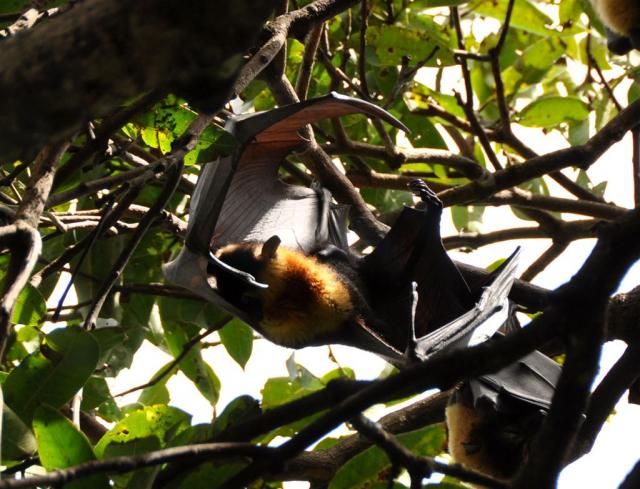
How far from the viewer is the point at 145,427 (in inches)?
87.4

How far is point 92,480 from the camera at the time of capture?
1974 mm

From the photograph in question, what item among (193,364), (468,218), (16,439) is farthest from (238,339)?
(16,439)

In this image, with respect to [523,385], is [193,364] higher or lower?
lower

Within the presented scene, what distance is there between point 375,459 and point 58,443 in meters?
0.75

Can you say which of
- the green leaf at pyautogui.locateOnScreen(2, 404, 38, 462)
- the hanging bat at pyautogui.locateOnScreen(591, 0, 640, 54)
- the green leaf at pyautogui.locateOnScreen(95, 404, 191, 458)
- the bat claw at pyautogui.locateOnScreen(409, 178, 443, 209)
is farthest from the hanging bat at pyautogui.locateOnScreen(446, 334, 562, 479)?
the green leaf at pyautogui.locateOnScreen(2, 404, 38, 462)

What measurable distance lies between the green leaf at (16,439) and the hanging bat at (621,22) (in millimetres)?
2189

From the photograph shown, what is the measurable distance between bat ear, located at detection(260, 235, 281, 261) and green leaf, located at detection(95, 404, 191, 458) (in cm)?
101

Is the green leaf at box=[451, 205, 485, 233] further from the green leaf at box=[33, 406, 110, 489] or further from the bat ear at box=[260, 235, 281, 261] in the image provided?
the green leaf at box=[33, 406, 110, 489]

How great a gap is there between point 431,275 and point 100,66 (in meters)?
2.45

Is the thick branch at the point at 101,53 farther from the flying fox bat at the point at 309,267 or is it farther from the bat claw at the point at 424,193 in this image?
the bat claw at the point at 424,193

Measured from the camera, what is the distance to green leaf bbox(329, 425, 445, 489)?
2020 mm

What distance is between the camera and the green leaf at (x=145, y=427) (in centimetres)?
219

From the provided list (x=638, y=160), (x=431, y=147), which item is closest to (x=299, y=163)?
(x=431, y=147)

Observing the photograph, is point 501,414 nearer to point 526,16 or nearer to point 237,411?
point 237,411
